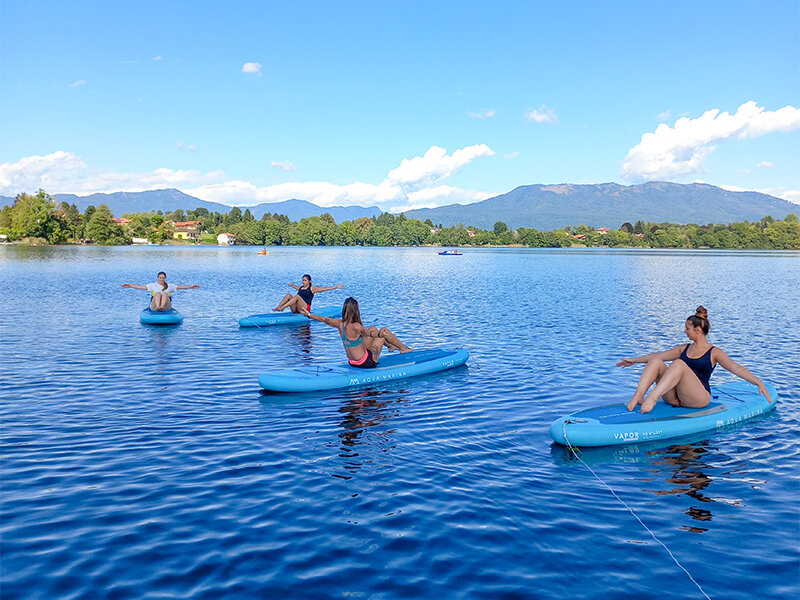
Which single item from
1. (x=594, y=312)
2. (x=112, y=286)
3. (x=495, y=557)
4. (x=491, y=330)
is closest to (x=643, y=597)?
(x=495, y=557)

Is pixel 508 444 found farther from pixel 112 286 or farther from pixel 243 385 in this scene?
pixel 112 286

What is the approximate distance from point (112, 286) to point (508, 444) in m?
39.7

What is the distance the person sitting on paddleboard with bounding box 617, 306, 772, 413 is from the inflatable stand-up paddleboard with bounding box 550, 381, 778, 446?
0.73ft

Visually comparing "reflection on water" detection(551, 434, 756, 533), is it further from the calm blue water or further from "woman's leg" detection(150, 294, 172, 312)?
"woman's leg" detection(150, 294, 172, 312)

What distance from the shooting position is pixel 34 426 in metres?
11.1

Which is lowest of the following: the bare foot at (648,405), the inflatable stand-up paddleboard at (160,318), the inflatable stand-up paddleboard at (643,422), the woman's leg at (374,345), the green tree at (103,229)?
the inflatable stand-up paddleboard at (643,422)

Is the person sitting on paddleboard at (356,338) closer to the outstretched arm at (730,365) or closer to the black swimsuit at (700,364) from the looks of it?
the black swimsuit at (700,364)

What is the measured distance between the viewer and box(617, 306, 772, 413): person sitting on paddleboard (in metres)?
10.9

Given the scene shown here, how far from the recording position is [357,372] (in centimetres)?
1472

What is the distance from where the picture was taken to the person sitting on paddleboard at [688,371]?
10.9 m

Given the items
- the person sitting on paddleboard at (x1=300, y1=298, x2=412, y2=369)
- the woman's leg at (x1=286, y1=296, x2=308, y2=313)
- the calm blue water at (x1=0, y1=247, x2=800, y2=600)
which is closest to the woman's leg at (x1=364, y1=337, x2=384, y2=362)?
the person sitting on paddleboard at (x1=300, y1=298, x2=412, y2=369)

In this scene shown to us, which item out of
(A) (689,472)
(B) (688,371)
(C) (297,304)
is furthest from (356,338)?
(C) (297,304)

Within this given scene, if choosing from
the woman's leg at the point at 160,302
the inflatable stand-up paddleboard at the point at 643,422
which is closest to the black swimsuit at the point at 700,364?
the inflatable stand-up paddleboard at the point at 643,422

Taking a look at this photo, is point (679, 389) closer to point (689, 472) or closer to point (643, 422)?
point (643, 422)
